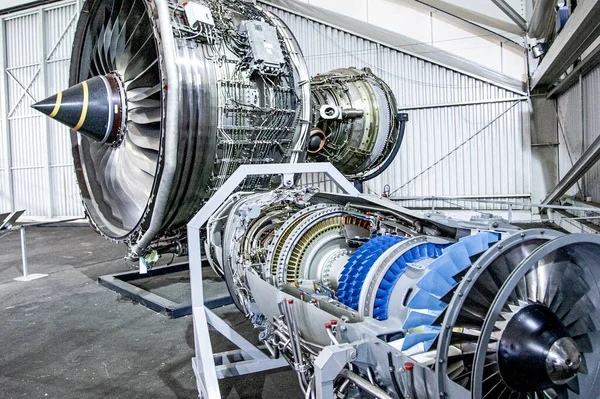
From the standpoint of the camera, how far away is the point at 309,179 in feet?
37.6

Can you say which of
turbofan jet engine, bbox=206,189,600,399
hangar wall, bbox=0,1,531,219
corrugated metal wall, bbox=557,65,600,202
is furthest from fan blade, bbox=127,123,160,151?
corrugated metal wall, bbox=557,65,600,202

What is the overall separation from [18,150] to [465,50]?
42.1 ft

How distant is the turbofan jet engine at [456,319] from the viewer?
1365 mm

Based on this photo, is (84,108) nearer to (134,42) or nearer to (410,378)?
(134,42)

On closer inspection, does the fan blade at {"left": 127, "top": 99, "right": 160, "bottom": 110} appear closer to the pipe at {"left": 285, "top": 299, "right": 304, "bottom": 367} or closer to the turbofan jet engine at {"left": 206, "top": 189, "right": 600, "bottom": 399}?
the turbofan jet engine at {"left": 206, "top": 189, "right": 600, "bottom": 399}

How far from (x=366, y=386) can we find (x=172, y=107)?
2503 millimetres

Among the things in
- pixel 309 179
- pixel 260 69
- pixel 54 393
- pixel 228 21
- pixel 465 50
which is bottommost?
pixel 54 393

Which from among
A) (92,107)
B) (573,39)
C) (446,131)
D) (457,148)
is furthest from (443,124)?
(92,107)

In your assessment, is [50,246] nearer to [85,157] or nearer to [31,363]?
[85,157]

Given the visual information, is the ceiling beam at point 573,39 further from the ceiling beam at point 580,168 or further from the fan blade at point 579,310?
the fan blade at point 579,310

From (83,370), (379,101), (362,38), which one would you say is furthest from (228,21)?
(362,38)

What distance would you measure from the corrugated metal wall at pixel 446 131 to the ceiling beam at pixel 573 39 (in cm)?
148

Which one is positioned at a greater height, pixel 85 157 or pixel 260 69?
pixel 260 69

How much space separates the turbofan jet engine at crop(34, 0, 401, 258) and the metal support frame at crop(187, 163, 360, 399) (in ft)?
2.07
